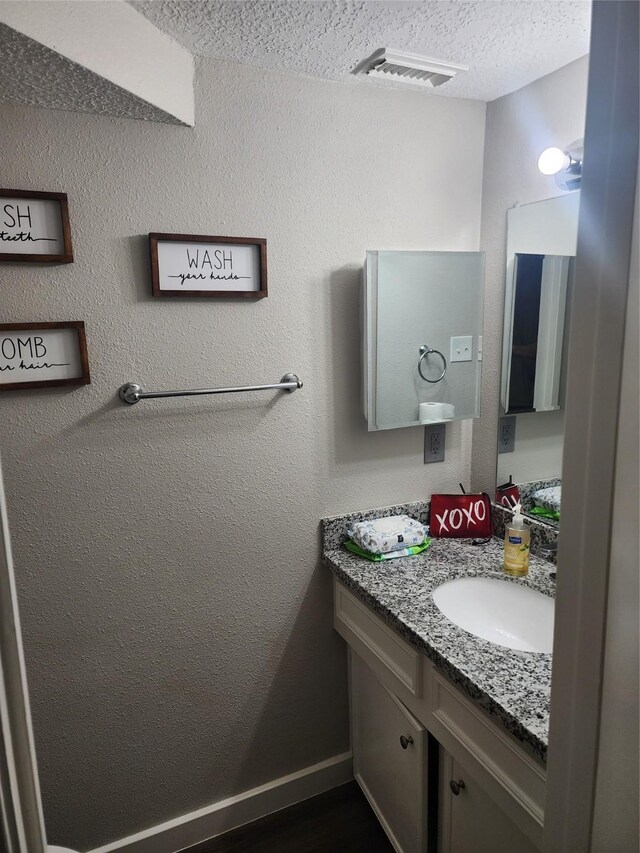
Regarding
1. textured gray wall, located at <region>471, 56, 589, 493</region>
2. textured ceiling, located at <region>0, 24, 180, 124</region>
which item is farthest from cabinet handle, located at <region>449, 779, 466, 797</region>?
textured ceiling, located at <region>0, 24, 180, 124</region>

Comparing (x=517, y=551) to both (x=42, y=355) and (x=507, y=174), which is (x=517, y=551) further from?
(x=42, y=355)

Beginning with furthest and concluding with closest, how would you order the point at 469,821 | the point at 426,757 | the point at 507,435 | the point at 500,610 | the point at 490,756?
the point at 507,435 < the point at 500,610 < the point at 426,757 < the point at 469,821 < the point at 490,756

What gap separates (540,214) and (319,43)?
0.75 m

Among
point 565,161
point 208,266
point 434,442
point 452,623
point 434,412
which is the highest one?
point 565,161

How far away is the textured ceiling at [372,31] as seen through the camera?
1153mm

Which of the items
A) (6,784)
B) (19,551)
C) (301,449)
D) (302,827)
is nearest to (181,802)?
(302,827)

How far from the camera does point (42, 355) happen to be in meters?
1.32

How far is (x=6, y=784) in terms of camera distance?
529mm

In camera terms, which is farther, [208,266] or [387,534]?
[387,534]

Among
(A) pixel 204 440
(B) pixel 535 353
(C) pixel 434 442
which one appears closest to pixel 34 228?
(A) pixel 204 440

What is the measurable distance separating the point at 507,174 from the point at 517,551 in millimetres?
1115

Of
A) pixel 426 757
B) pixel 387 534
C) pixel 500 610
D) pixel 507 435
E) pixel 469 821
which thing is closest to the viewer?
pixel 469 821

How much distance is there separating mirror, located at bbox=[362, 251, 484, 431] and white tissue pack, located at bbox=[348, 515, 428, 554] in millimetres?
304

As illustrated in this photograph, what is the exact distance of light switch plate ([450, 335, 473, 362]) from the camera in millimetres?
1724
